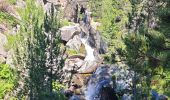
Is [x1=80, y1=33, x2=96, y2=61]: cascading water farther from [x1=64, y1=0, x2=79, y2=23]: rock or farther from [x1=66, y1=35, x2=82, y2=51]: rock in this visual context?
[x1=64, y1=0, x2=79, y2=23]: rock

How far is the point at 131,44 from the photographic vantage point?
16703 millimetres

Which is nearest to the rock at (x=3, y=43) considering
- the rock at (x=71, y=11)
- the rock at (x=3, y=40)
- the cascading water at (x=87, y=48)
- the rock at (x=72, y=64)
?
the rock at (x=3, y=40)

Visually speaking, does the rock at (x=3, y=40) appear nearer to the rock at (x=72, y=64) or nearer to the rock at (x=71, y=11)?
the rock at (x=72, y=64)

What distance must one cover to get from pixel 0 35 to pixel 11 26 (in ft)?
16.2

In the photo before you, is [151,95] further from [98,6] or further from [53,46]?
[98,6]

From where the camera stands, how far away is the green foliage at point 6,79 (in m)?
33.8

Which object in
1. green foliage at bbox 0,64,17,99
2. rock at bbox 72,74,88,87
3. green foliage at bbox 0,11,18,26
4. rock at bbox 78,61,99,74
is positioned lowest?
green foliage at bbox 0,64,17,99

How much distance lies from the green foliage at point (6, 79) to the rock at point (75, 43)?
38.6ft

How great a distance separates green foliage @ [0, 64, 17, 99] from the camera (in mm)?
33781

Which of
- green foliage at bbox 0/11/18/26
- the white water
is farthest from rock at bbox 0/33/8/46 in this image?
the white water

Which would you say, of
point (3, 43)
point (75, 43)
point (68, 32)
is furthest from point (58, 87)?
point (68, 32)

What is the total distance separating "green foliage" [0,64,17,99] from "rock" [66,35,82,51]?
11755 mm

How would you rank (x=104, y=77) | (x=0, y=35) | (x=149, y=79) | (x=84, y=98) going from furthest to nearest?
(x=0, y=35), (x=84, y=98), (x=104, y=77), (x=149, y=79)

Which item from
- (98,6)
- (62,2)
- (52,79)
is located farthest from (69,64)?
(98,6)
